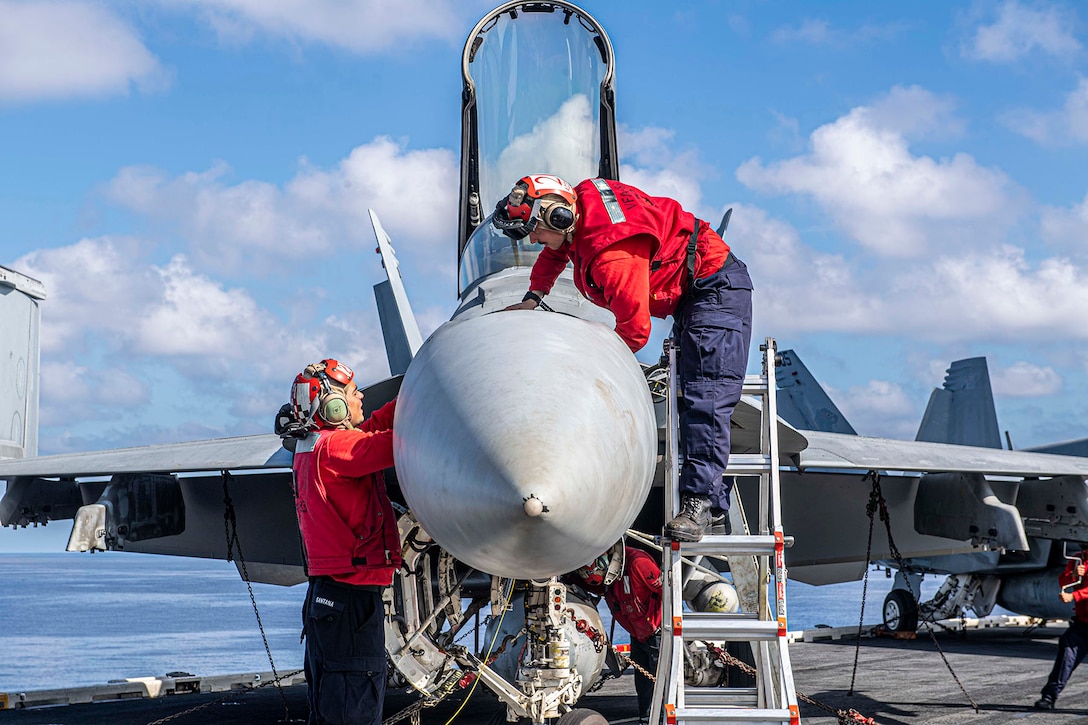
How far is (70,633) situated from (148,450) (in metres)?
17.3

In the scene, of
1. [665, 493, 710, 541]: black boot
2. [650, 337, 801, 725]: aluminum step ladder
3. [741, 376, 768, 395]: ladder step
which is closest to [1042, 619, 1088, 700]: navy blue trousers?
[650, 337, 801, 725]: aluminum step ladder

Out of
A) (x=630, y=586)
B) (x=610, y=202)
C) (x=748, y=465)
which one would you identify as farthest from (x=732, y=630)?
(x=610, y=202)

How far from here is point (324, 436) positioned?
12.8 feet

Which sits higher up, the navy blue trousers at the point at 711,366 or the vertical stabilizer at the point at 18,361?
the vertical stabilizer at the point at 18,361

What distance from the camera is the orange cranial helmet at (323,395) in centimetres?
395

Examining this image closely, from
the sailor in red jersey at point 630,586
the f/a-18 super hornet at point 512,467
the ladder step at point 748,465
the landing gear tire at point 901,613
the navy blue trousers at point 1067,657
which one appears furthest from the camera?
the landing gear tire at point 901,613

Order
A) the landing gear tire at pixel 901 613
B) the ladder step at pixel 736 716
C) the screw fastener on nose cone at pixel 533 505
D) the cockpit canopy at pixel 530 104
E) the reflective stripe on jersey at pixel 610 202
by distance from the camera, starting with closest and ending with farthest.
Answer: the screw fastener on nose cone at pixel 533 505
the reflective stripe on jersey at pixel 610 202
the ladder step at pixel 736 716
the cockpit canopy at pixel 530 104
the landing gear tire at pixel 901 613

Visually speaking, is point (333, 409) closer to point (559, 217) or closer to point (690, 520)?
point (559, 217)

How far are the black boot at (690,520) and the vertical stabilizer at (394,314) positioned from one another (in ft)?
11.7

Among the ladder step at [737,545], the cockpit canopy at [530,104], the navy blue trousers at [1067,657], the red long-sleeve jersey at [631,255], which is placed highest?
the cockpit canopy at [530,104]

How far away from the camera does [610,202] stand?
12.3ft

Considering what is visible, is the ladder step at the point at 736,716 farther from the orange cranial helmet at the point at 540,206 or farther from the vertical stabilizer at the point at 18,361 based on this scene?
the vertical stabilizer at the point at 18,361

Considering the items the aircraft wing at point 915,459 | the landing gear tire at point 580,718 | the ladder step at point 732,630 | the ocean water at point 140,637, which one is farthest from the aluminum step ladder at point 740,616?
the ocean water at point 140,637

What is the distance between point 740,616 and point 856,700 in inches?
223
